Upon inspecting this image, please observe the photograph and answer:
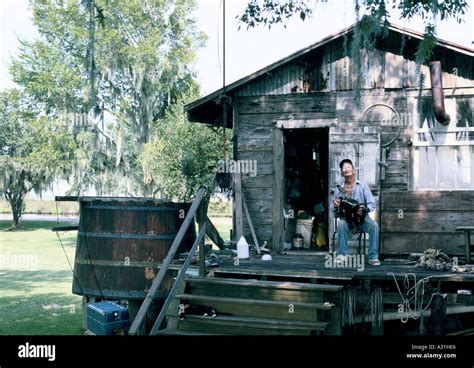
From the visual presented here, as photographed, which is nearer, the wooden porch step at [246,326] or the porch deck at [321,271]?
the wooden porch step at [246,326]

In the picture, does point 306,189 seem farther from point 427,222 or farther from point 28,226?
point 28,226

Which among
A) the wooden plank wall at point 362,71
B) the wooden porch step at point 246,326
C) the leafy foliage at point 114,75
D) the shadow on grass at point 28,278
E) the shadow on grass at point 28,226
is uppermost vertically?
the leafy foliage at point 114,75

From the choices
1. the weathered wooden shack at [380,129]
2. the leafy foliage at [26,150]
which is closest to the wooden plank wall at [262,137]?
the weathered wooden shack at [380,129]

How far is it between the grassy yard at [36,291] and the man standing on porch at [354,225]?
464cm

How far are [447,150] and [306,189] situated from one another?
454cm

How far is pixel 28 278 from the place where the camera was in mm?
16594

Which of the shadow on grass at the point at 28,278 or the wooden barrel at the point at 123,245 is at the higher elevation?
the wooden barrel at the point at 123,245

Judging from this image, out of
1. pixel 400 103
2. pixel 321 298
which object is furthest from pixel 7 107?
pixel 321 298

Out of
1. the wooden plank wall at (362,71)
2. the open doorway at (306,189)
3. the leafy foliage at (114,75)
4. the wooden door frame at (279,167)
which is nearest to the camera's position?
the wooden plank wall at (362,71)

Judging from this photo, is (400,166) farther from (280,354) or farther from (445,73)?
(280,354)

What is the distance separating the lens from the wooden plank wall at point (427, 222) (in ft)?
31.5

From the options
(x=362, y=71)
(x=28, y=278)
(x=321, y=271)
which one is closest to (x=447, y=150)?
(x=362, y=71)

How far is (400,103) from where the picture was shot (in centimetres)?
1066

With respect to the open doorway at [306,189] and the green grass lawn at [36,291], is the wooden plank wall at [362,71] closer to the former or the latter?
the open doorway at [306,189]
